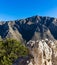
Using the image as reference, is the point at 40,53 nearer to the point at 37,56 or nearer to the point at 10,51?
the point at 37,56

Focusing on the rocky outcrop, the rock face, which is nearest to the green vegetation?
the rocky outcrop

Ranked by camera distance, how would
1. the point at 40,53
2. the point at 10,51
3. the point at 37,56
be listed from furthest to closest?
the point at 10,51 → the point at 40,53 → the point at 37,56

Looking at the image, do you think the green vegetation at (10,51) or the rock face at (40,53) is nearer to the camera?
the rock face at (40,53)

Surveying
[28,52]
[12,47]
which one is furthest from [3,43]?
[28,52]

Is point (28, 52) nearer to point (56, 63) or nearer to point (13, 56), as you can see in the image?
point (13, 56)

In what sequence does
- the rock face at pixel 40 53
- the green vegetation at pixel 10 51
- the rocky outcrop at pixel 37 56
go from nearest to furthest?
the rocky outcrop at pixel 37 56
the rock face at pixel 40 53
the green vegetation at pixel 10 51

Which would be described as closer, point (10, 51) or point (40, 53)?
point (40, 53)

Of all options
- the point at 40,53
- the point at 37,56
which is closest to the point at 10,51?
the point at 37,56

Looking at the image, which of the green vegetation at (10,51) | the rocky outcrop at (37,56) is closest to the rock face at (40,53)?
the rocky outcrop at (37,56)

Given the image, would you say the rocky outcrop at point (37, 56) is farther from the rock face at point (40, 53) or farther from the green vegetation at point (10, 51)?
the green vegetation at point (10, 51)
